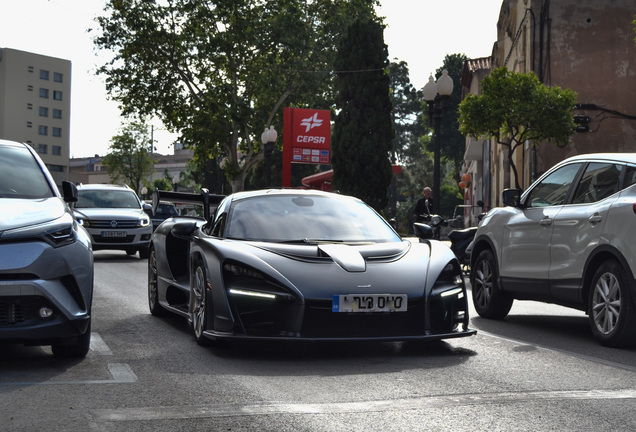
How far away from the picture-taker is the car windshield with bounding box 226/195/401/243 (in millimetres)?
8055

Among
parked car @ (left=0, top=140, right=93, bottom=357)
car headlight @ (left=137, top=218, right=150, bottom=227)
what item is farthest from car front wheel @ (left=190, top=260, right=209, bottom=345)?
car headlight @ (left=137, top=218, right=150, bottom=227)

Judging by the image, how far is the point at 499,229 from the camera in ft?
34.2

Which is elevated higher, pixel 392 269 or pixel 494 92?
pixel 494 92

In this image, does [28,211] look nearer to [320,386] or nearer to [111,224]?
[320,386]

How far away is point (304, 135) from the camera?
47.8 meters

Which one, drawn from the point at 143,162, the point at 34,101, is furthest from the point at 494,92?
the point at 34,101

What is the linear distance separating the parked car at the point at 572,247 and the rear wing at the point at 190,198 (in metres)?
2.95

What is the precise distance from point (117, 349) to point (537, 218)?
4.22m

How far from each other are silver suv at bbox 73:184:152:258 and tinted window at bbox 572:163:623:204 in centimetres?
1465

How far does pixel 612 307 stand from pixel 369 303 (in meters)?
2.27

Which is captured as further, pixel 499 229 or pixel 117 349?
pixel 499 229

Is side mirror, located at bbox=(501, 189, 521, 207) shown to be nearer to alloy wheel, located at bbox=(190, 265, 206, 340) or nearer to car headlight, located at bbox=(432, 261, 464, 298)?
car headlight, located at bbox=(432, 261, 464, 298)

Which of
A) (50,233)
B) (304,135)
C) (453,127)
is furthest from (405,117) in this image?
(50,233)

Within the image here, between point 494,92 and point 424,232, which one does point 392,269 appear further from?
point 494,92
